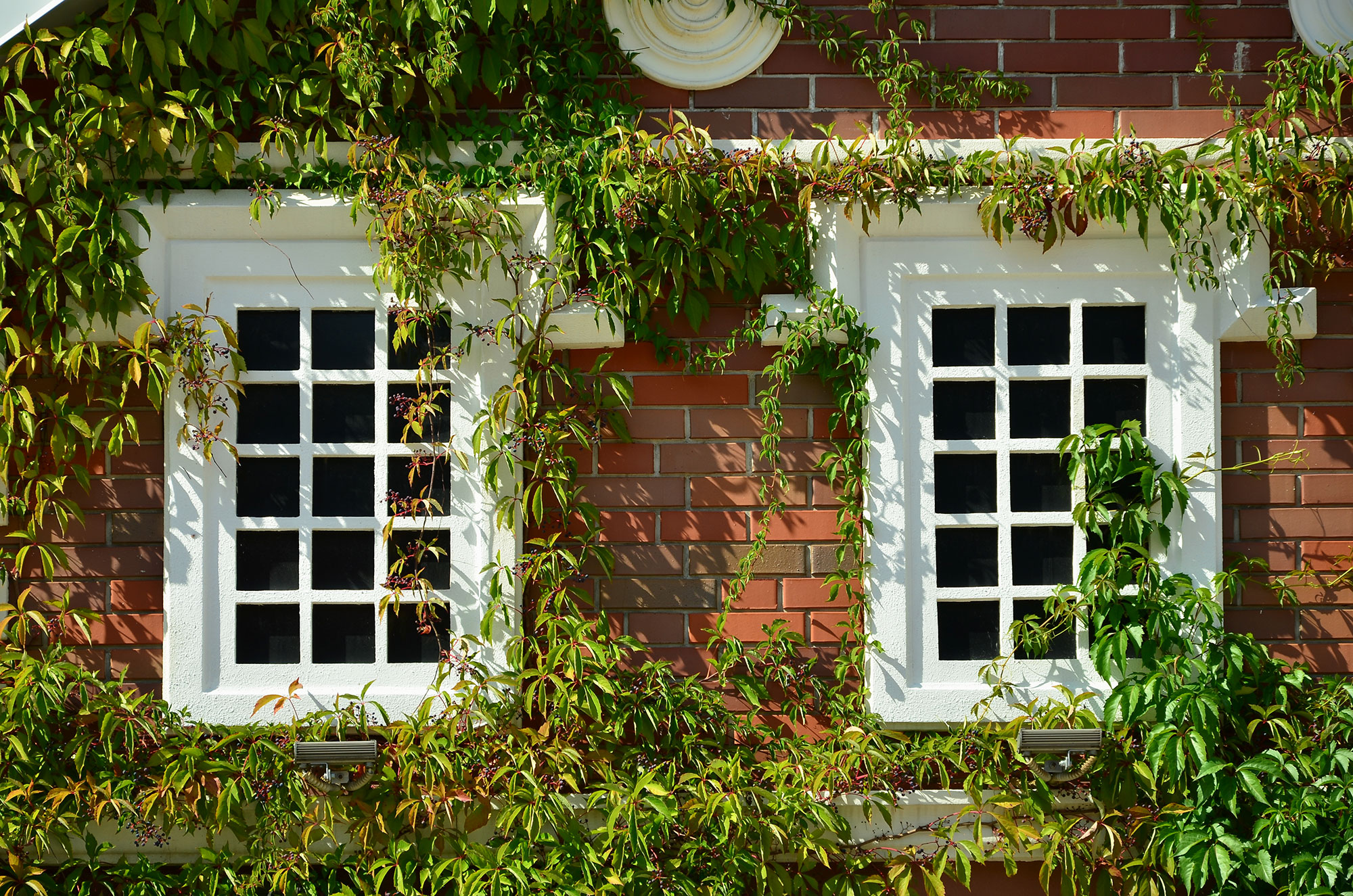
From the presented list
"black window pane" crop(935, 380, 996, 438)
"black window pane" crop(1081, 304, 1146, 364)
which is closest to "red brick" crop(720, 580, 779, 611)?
"black window pane" crop(935, 380, 996, 438)

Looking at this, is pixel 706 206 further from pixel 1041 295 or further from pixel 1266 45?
pixel 1266 45

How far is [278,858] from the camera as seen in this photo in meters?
3.10

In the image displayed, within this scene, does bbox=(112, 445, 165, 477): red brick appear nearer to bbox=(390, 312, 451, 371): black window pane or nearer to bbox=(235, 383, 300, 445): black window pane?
bbox=(235, 383, 300, 445): black window pane

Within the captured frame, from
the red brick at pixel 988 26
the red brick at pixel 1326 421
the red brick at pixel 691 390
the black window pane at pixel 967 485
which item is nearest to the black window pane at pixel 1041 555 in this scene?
the black window pane at pixel 967 485

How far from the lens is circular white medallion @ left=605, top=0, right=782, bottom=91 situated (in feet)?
11.0

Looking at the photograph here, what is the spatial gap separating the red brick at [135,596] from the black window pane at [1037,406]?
9.43 feet

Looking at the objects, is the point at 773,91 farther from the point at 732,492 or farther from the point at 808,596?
the point at 808,596

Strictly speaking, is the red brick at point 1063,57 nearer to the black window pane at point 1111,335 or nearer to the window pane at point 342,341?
the black window pane at point 1111,335

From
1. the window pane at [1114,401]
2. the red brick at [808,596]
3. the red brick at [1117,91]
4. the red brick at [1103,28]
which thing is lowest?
the red brick at [808,596]

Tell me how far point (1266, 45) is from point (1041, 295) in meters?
1.14

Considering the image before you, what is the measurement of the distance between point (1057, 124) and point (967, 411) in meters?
1.00

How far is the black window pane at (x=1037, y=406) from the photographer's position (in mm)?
3393

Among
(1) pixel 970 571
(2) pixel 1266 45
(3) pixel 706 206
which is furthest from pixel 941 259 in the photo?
(2) pixel 1266 45

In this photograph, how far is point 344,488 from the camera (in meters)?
3.38
